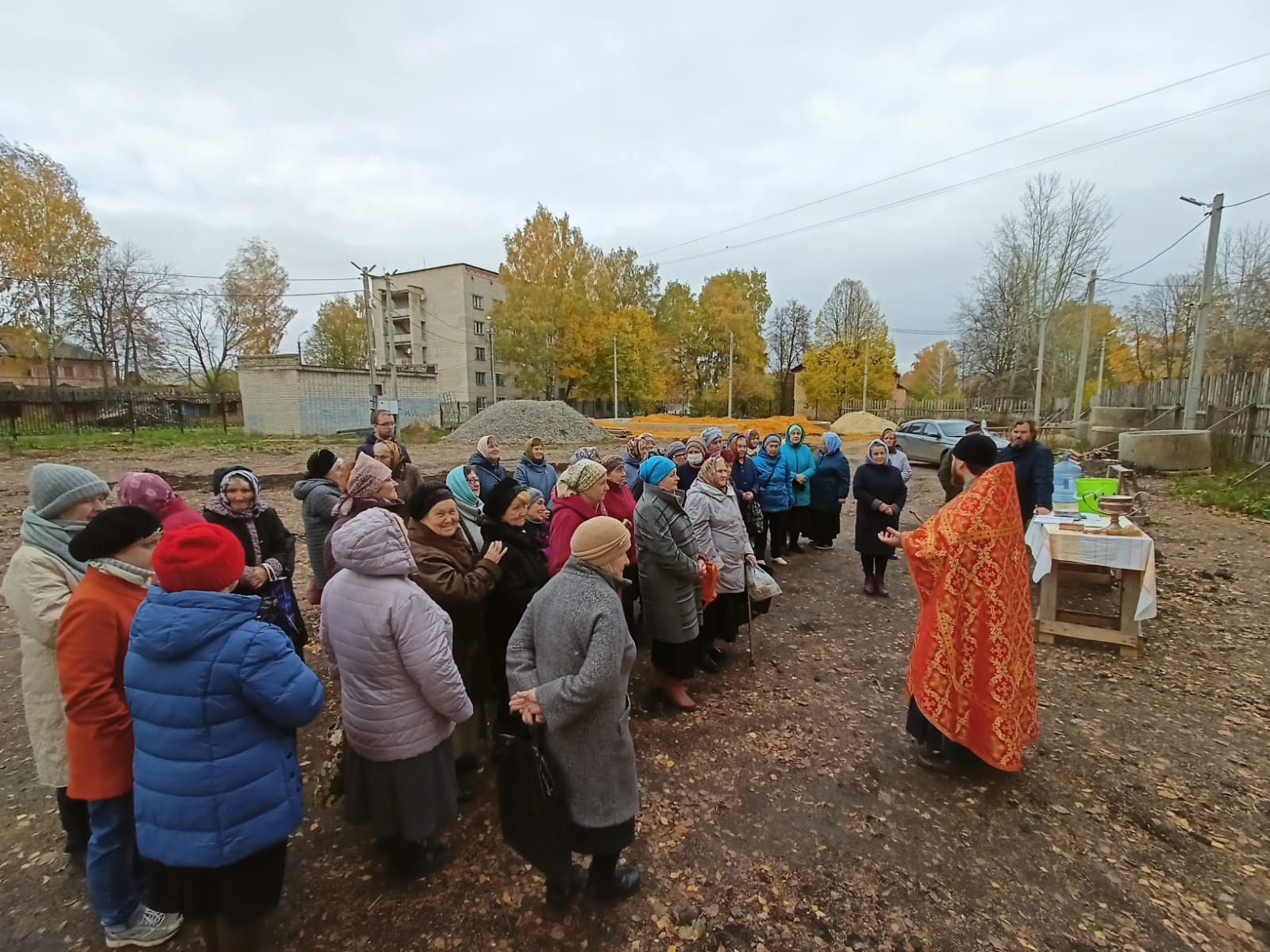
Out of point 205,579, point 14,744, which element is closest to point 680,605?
point 205,579

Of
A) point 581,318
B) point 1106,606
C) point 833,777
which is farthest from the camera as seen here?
point 581,318

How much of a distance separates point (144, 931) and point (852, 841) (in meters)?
2.95

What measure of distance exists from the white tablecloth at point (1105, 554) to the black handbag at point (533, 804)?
4.65 metres

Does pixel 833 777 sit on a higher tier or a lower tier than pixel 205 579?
lower

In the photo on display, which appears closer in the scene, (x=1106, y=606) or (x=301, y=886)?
(x=301, y=886)

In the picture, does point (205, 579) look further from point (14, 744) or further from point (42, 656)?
point (14, 744)

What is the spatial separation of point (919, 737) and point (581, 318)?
122 feet

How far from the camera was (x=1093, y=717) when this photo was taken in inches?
147

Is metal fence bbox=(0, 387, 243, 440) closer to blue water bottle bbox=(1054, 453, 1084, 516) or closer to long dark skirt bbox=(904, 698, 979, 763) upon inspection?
long dark skirt bbox=(904, 698, 979, 763)

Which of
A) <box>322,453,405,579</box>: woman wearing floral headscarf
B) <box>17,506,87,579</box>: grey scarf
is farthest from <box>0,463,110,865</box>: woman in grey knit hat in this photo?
<box>322,453,405,579</box>: woman wearing floral headscarf

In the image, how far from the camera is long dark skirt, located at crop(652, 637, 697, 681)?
12.6 ft

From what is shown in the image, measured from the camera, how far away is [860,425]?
30906mm

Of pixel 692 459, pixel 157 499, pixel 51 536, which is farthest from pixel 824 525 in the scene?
pixel 51 536

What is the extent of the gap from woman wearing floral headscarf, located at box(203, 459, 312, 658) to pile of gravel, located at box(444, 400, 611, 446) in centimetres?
2139
